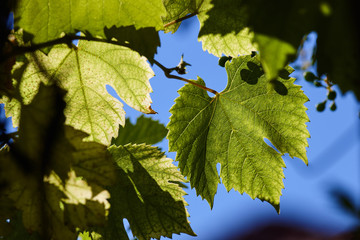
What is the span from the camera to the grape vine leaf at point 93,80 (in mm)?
1831

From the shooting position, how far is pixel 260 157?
2158 millimetres

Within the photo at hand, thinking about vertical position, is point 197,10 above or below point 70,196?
above

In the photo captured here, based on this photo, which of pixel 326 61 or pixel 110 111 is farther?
pixel 110 111

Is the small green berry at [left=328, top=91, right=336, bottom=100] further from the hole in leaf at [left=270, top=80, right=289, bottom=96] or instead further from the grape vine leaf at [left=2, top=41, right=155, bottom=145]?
the grape vine leaf at [left=2, top=41, right=155, bottom=145]

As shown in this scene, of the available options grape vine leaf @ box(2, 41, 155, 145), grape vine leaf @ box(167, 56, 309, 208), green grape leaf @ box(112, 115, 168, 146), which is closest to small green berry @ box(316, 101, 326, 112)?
grape vine leaf @ box(167, 56, 309, 208)

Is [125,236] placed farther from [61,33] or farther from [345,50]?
[345,50]

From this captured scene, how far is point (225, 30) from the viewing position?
6.19 ft

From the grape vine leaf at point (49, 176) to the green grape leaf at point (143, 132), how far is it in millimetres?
1517

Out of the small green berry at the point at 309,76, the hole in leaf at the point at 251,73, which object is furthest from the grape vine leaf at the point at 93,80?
the small green berry at the point at 309,76

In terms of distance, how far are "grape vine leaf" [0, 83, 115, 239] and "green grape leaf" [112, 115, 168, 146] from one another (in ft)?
4.98

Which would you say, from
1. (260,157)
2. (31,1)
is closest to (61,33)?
(31,1)

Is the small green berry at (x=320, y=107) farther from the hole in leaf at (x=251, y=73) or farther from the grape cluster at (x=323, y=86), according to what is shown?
the hole in leaf at (x=251, y=73)

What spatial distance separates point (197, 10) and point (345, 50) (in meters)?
1.29

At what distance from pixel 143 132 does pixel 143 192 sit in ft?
4.05
